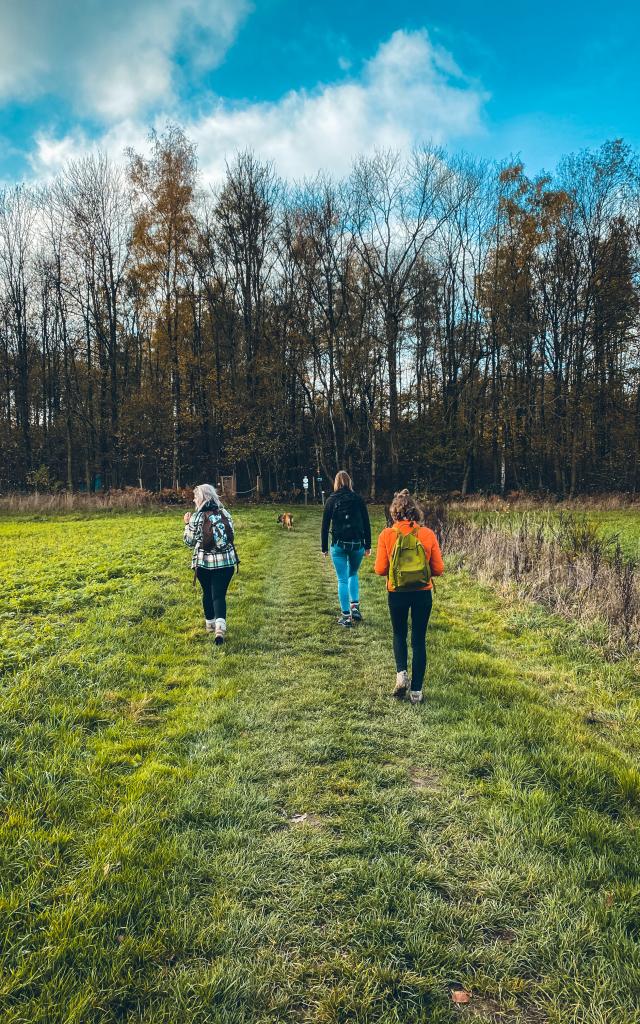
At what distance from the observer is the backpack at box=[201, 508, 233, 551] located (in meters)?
6.46

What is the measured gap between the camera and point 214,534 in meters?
6.48

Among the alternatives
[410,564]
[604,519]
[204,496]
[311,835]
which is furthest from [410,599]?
[604,519]

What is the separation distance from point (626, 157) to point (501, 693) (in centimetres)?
3044

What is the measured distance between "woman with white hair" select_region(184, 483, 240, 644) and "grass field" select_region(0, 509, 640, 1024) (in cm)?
66

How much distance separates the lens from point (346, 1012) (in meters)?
2.00

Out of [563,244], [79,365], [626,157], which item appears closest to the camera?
[626,157]

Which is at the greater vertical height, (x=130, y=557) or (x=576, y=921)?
(x=130, y=557)

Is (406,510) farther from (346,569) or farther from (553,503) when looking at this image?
(553,503)

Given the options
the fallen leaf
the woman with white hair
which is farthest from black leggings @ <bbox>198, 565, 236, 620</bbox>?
the fallen leaf

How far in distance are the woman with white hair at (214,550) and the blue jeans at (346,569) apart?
1600 millimetres

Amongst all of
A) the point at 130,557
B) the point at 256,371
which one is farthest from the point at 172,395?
the point at 130,557

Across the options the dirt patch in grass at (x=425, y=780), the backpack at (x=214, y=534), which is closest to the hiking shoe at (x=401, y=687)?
the dirt patch in grass at (x=425, y=780)

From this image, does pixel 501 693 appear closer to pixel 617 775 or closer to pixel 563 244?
pixel 617 775

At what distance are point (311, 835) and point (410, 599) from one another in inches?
95.5
